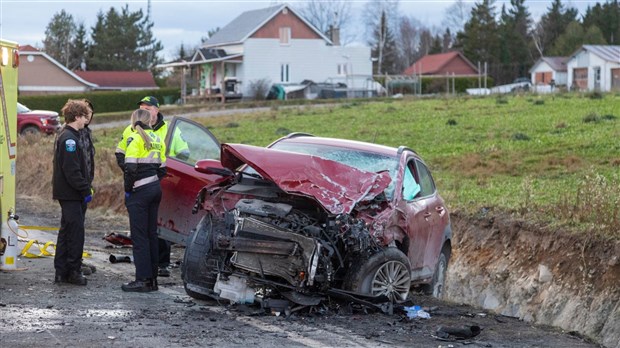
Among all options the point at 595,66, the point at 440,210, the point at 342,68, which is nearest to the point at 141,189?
the point at 440,210

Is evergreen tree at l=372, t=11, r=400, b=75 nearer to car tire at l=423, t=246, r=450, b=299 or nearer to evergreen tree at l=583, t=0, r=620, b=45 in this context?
evergreen tree at l=583, t=0, r=620, b=45

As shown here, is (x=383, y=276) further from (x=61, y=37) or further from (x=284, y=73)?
(x=61, y=37)

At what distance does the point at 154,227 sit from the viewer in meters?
10.5

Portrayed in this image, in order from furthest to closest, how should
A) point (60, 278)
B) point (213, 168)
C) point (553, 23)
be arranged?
1. point (553, 23)
2. point (60, 278)
3. point (213, 168)

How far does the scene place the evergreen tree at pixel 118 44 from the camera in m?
99.8

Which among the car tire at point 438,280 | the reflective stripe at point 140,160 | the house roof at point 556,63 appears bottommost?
the car tire at point 438,280

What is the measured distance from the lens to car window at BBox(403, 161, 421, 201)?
1058cm

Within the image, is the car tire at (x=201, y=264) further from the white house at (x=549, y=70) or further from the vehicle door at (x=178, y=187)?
the white house at (x=549, y=70)

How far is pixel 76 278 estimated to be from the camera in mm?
10430

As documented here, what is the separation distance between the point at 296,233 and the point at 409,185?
2257mm

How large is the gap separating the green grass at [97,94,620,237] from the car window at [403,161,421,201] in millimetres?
3059

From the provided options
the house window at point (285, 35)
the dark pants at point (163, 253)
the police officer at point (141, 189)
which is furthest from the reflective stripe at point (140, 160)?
the house window at point (285, 35)

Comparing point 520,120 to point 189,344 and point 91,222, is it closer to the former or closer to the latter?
point 91,222

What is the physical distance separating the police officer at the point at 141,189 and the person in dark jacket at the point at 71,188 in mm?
517
